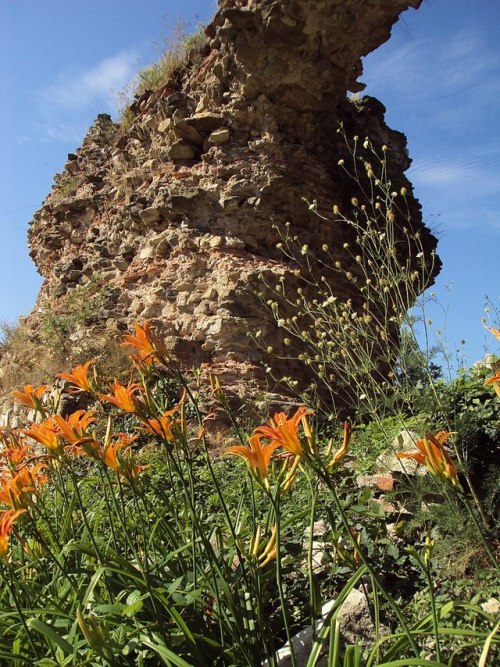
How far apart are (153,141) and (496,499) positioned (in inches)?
288

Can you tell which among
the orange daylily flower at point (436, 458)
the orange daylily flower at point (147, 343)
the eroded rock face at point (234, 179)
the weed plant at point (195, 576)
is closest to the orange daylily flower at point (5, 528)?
the weed plant at point (195, 576)

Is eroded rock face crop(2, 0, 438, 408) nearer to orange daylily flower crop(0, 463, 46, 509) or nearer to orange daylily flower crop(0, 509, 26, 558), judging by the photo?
orange daylily flower crop(0, 463, 46, 509)

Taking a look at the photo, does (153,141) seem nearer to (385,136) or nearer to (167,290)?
(167,290)

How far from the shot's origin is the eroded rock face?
7.05 meters

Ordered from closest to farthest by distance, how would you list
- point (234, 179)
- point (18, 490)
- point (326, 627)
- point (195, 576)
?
point (326, 627)
point (18, 490)
point (195, 576)
point (234, 179)

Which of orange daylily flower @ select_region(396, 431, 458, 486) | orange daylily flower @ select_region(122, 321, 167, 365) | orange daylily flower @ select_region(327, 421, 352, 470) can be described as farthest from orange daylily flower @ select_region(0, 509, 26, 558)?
orange daylily flower @ select_region(396, 431, 458, 486)

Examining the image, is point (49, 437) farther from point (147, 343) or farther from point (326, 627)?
point (326, 627)

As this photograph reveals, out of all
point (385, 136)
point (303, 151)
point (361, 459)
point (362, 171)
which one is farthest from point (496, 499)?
point (385, 136)

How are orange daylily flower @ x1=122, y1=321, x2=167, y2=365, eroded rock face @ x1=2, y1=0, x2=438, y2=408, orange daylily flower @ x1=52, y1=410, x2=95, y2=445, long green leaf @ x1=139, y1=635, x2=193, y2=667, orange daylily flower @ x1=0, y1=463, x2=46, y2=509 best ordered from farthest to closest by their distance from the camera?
eroded rock face @ x1=2, y1=0, x2=438, y2=408, orange daylily flower @ x1=122, y1=321, x2=167, y2=365, orange daylily flower @ x1=0, y1=463, x2=46, y2=509, orange daylily flower @ x1=52, y1=410, x2=95, y2=445, long green leaf @ x1=139, y1=635, x2=193, y2=667

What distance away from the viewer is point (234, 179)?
7602 mm

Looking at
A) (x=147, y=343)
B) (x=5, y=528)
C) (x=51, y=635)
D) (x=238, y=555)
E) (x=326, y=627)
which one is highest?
(x=147, y=343)

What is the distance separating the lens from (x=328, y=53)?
24.3 ft

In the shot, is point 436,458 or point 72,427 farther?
point 72,427

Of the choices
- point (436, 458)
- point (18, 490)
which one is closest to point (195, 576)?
point (18, 490)
